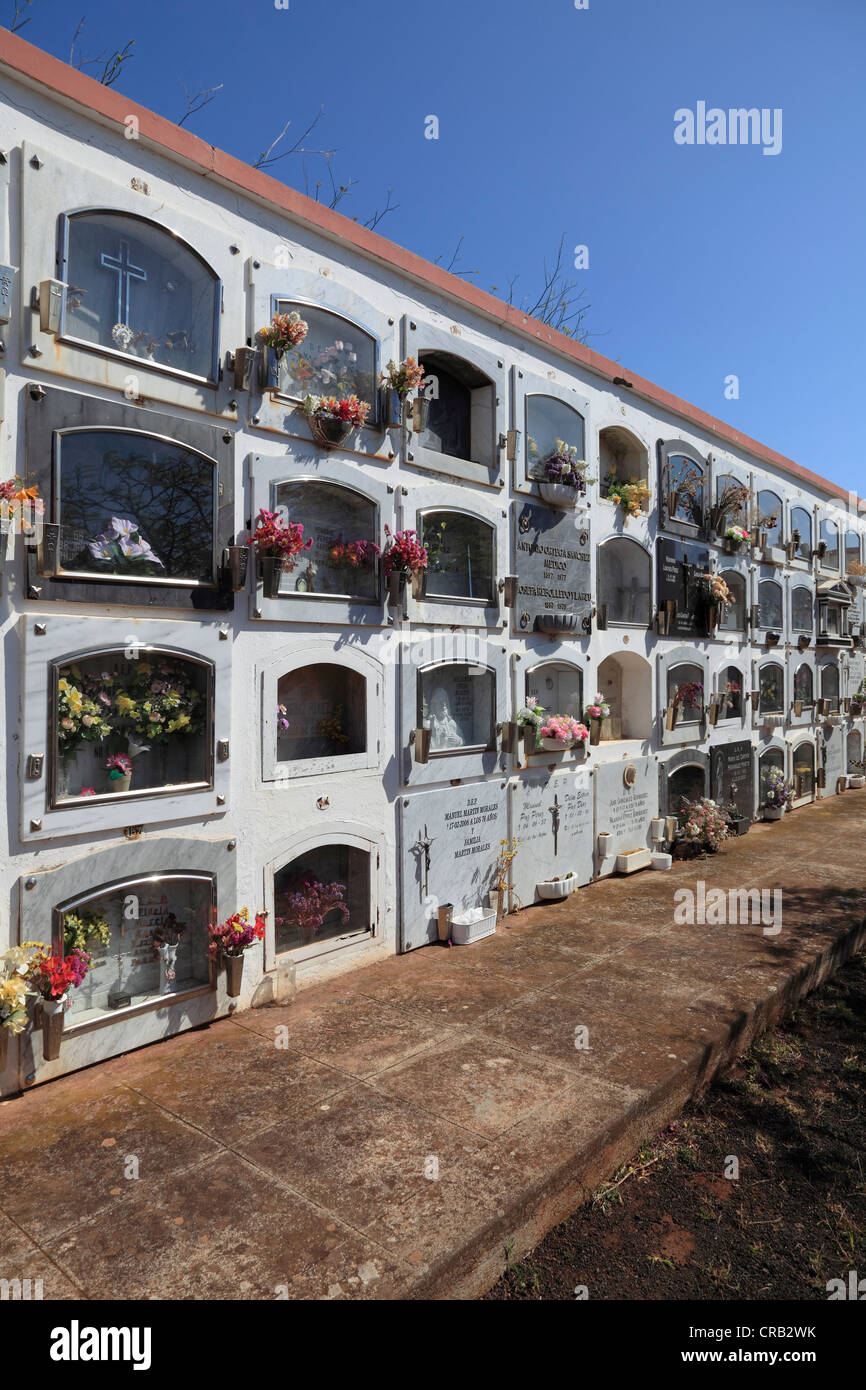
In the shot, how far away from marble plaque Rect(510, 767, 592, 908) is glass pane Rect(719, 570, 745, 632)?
15.2ft

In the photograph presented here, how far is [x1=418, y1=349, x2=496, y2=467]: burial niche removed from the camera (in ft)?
24.1

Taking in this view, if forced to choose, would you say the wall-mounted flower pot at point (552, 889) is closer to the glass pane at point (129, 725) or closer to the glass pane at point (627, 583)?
the glass pane at point (627, 583)

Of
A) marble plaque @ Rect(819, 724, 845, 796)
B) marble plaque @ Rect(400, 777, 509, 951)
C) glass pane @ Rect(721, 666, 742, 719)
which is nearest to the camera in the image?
marble plaque @ Rect(400, 777, 509, 951)

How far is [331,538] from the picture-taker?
626cm

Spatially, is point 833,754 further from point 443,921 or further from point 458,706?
point 443,921

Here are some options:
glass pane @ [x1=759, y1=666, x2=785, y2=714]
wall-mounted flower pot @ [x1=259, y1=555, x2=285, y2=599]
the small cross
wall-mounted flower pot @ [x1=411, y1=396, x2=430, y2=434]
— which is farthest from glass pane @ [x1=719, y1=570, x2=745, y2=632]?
the small cross

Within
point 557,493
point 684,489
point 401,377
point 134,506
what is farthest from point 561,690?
point 134,506

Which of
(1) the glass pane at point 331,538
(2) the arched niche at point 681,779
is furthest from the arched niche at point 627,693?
(1) the glass pane at point 331,538

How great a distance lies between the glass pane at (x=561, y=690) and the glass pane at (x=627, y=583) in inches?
49.8

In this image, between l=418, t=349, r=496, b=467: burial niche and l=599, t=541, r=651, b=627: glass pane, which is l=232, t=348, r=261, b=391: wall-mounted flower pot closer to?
l=418, t=349, r=496, b=467: burial niche

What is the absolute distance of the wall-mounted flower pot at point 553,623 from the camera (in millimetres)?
7961

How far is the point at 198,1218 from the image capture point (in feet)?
10.7

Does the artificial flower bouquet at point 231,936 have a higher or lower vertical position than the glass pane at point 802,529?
lower

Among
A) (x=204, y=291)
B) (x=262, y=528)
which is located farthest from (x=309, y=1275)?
(x=204, y=291)
